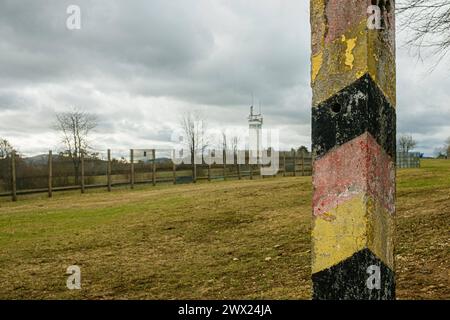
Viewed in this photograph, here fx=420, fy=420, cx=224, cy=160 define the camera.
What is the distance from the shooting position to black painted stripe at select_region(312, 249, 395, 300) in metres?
1.43

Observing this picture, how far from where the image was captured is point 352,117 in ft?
4.82

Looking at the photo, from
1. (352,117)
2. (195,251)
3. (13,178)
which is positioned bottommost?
(195,251)

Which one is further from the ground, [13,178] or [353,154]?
[353,154]

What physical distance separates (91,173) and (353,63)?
21416 millimetres

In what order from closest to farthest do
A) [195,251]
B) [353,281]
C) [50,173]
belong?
[353,281]
[195,251]
[50,173]

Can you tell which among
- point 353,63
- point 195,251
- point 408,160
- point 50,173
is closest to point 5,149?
point 50,173

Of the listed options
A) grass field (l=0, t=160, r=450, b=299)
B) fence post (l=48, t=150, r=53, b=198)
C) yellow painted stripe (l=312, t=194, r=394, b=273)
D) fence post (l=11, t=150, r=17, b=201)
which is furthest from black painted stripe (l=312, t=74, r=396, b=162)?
fence post (l=48, t=150, r=53, b=198)

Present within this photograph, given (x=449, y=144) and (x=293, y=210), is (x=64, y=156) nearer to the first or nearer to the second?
(x=293, y=210)

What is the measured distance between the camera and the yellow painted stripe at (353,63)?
150cm

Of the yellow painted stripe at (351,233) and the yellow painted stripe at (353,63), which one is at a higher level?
the yellow painted stripe at (353,63)

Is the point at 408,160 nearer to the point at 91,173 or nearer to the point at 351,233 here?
the point at 91,173

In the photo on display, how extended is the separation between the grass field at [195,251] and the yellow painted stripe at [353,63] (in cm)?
254

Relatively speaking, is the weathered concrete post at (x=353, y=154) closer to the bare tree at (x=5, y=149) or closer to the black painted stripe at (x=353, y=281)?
the black painted stripe at (x=353, y=281)

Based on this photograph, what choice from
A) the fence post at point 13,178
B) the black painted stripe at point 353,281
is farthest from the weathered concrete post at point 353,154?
the fence post at point 13,178
